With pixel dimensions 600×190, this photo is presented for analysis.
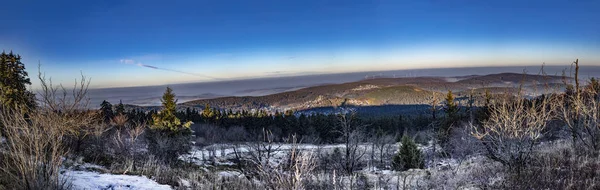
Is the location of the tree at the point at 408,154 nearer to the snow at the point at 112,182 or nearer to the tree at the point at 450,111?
the tree at the point at 450,111

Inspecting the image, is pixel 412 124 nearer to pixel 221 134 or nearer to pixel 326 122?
pixel 326 122

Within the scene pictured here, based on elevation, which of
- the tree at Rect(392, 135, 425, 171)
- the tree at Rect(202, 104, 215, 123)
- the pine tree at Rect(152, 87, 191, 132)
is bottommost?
the tree at Rect(202, 104, 215, 123)

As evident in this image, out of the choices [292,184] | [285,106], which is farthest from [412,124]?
[285,106]

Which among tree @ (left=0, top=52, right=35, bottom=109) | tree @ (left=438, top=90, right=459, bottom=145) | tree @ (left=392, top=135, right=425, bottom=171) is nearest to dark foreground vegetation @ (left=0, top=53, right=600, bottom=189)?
tree @ (left=392, top=135, right=425, bottom=171)

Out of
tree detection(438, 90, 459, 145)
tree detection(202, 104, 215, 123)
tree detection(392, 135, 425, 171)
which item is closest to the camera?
tree detection(392, 135, 425, 171)

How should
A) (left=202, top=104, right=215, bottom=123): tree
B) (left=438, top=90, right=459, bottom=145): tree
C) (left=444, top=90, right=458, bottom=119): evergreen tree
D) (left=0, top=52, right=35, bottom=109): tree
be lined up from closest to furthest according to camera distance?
1. (left=0, top=52, right=35, bottom=109): tree
2. (left=438, top=90, right=459, bottom=145): tree
3. (left=444, top=90, right=458, bottom=119): evergreen tree
4. (left=202, top=104, right=215, bottom=123): tree

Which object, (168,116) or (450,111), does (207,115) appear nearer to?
(168,116)

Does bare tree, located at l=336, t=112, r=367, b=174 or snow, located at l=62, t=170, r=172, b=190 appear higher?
snow, located at l=62, t=170, r=172, b=190

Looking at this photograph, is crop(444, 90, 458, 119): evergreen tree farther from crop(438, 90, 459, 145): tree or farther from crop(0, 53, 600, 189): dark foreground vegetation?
crop(0, 53, 600, 189): dark foreground vegetation

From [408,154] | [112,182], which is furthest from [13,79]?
[408,154]
